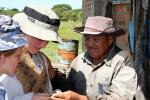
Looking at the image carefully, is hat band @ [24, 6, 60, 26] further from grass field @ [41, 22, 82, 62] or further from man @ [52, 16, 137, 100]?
grass field @ [41, 22, 82, 62]

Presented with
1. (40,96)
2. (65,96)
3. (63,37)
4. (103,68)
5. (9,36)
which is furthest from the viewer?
(63,37)

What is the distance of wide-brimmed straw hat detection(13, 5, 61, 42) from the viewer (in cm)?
331

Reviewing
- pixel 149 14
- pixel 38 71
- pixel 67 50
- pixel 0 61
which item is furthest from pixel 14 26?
pixel 149 14

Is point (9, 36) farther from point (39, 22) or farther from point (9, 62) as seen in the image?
point (39, 22)

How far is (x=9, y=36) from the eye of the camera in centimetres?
264

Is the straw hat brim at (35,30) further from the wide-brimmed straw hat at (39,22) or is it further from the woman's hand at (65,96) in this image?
the woman's hand at (65,96)

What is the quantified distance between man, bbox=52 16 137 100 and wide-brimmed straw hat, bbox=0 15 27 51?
1.44 meters

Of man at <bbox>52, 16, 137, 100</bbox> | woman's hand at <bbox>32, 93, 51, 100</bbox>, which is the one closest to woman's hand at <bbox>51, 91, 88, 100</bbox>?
woman's hand at <bbox>32, 93, 51, 100</bbox>

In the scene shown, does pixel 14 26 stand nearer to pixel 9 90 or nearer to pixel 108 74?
pixel 9 90

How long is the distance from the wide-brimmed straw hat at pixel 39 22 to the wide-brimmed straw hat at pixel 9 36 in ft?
1.93

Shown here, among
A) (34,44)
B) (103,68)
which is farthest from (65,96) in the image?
(103,68)

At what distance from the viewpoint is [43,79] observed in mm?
3518

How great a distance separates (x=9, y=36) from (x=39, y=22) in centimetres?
75

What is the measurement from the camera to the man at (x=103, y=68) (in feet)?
13.2
